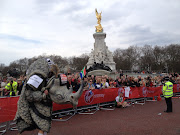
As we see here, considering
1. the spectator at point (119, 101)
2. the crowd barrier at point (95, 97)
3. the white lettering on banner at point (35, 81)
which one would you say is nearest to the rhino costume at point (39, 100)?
the white lettering on banner at point (35, 81)

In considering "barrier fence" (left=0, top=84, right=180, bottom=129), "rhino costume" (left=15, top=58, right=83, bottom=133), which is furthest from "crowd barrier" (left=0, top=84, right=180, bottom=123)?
"rhino costume" (left=15, top=58, right=83, bottom=133)

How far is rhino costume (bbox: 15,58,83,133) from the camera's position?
9.78ft

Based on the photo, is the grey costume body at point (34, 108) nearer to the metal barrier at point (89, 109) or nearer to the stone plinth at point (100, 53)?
the metal barrier at point (89, 109)

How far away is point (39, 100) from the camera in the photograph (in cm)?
297

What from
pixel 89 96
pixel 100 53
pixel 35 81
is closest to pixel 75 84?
pixel 89 96

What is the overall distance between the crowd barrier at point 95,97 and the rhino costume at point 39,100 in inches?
95.3

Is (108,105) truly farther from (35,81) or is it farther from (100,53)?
(100,53)

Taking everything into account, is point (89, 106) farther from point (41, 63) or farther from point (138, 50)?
point (138, 50)

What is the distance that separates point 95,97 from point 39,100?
5.41m

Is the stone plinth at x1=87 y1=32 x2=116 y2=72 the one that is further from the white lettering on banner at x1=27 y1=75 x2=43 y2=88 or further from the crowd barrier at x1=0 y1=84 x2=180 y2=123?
the white lettering on banner at x1=27 y1=75 x2=43 y2=88

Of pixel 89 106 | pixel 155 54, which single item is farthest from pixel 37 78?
pixel 155 54

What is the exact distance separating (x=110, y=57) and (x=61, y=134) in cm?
2814

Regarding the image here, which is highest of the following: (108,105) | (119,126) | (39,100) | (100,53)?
(100,53)

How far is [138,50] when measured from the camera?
63.8 metres
